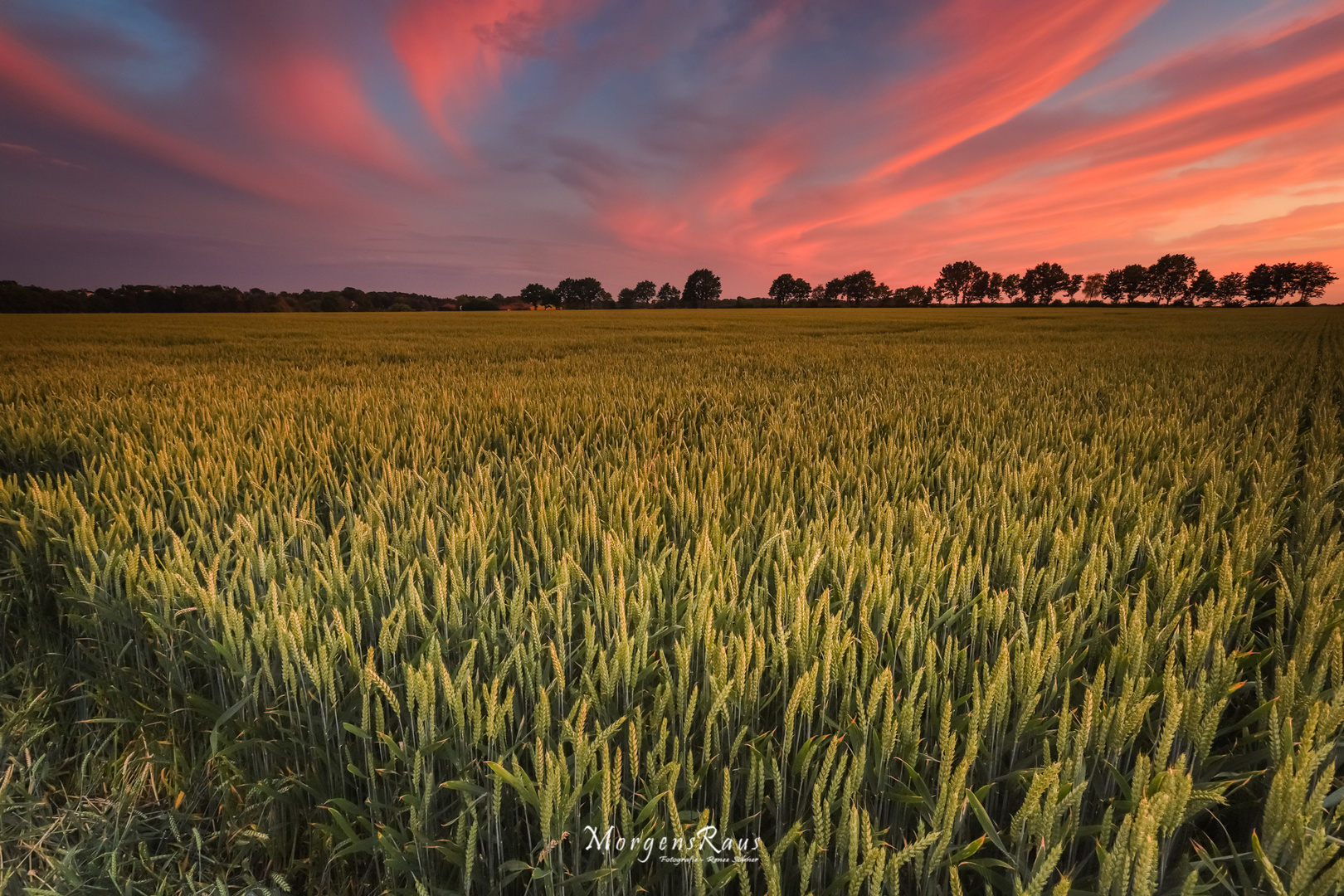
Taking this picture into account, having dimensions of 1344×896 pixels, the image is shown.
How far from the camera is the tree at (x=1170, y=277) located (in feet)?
295

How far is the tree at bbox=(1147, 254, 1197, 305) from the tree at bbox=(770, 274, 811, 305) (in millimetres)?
50626

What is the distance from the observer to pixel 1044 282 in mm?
92250

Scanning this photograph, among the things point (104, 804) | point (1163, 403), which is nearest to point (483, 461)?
point (104, 804)

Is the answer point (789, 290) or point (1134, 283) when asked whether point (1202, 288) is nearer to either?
point (1134, 283)

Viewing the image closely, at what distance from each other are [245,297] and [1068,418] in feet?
226

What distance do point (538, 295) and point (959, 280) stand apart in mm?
67325

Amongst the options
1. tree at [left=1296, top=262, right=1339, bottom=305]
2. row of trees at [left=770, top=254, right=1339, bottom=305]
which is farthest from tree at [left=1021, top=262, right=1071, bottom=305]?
tree at [left=1296, top=262, right=1339, bottom=305]

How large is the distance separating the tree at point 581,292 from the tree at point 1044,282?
6509 centimetres

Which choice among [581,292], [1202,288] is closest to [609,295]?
[581,292]

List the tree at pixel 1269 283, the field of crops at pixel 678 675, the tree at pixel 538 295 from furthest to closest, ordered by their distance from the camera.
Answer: the tree at pixel 1269 283 < the tree at pixel 538 295 < the field of crops at pixel 678 675

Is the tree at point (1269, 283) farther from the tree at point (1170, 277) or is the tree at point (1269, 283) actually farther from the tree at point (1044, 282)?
the tree at point (1044, 282)

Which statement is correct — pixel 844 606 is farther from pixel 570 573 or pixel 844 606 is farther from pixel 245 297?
pixel 245 297

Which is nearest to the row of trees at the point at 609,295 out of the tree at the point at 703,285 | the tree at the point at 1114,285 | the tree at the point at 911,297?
the tree at the point at 703,285

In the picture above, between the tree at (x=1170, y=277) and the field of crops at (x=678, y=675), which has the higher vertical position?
the tree at (x=1170, y=277)
